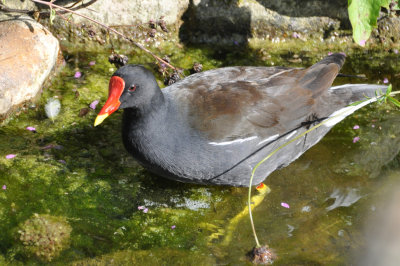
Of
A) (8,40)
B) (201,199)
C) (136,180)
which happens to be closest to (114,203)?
(136,180)

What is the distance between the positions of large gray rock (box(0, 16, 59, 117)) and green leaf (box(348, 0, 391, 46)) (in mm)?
2316

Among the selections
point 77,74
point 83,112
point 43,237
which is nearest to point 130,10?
point 77,74

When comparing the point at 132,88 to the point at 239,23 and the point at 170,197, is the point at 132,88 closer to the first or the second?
the point at 170,197

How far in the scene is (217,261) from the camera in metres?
2.87

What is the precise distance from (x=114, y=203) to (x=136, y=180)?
26 centimetres

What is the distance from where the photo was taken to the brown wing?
3.01 m

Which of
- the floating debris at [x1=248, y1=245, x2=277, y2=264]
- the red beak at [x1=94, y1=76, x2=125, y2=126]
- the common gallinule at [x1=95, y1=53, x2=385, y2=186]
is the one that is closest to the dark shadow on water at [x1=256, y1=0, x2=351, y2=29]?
the common gallinule at [x1=95, y1=53, x2=385, y2=186]

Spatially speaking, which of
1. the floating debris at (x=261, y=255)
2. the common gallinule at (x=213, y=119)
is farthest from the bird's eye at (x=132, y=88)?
the floating debris at (x=261, y=255)

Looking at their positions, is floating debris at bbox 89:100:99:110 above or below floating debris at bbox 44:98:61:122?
above

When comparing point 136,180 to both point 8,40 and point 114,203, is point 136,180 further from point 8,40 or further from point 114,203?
point 8,40

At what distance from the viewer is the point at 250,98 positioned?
307cm

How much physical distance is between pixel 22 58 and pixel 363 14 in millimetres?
2543

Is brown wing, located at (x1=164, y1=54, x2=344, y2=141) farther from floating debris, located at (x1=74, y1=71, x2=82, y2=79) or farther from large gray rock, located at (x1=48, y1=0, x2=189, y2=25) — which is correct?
large gray rock, located at (x1=48, y1=0, x2=189, y2=25)

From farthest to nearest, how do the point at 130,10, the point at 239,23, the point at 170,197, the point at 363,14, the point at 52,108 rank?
1. the point at 239,23
2. the point at 130,10
3. the point at 52,108
4. the point at 363,14
5. the point at 170,197
